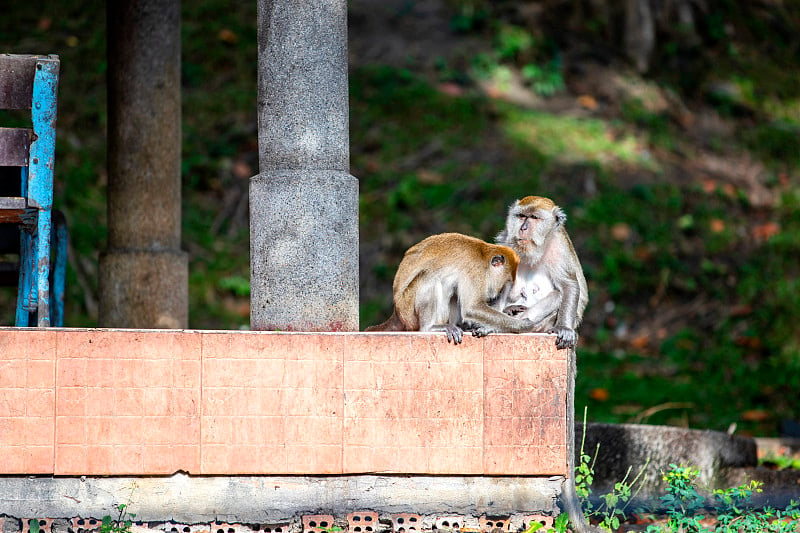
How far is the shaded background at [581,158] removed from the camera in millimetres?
9719

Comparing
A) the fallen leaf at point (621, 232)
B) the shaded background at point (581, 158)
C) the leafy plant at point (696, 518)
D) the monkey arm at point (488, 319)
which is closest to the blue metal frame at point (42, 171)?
the monkey arm at point (488, 319)

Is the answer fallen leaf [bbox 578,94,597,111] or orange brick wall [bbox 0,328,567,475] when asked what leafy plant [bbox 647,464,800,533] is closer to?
orange brick wall [bbox 0,328,567,475]

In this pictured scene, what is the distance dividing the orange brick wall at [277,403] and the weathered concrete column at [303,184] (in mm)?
359

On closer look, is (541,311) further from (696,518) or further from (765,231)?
(765,231)

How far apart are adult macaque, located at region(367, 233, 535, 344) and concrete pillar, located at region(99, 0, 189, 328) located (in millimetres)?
1821

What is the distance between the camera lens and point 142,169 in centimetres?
623

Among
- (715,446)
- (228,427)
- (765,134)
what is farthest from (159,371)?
(765,134)

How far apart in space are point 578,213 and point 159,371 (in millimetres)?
7524

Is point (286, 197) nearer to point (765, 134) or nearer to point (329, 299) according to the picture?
point (329, 299)

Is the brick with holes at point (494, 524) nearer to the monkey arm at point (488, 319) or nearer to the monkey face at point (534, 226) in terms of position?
the monkey arm at point (488, 319)

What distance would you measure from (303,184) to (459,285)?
0.98 meters

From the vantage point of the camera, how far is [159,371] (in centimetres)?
412

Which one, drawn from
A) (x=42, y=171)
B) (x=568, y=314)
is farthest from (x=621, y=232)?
(x=42, y=171)

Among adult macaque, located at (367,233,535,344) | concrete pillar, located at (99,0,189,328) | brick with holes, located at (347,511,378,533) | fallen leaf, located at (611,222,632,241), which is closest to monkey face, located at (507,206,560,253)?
adult macaque, located at (367,233,535,344)
